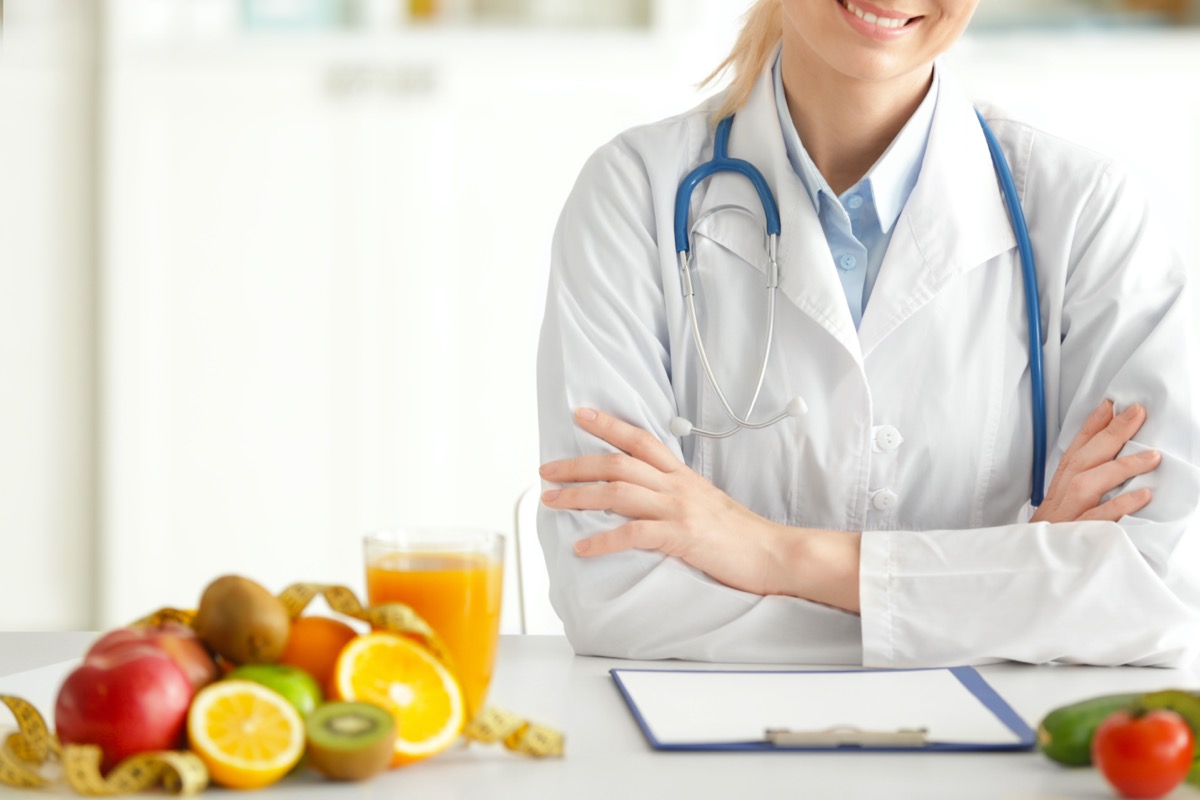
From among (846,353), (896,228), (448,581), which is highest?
(896,228)

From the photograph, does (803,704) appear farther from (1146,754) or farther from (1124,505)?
(1124,505)

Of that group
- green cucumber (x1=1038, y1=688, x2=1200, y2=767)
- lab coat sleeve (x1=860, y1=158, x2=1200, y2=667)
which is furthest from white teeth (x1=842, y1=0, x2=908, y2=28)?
green cucumber (x1=1038, y1=688, x2=1200, y2=767)

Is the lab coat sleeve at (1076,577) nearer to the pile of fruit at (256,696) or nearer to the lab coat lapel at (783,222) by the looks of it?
the lab coat lapel at (783,222)

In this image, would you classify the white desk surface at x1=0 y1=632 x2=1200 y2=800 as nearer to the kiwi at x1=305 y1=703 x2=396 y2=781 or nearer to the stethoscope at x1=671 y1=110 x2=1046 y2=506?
the kiwi at x1=305 y1=703 x2=396 y2=781

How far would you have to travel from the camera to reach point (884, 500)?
4.92 ft

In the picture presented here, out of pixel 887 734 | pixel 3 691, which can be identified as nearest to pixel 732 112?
pixel 887 734

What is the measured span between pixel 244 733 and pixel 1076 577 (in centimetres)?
76

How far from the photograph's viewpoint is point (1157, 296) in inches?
58.7

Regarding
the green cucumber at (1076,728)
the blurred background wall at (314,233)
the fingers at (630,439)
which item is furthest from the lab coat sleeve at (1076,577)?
the blurred background wall at (314,233)

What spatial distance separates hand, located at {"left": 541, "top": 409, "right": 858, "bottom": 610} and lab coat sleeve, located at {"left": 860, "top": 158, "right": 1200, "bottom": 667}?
0.04 meters

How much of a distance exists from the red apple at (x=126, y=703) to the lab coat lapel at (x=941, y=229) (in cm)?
89

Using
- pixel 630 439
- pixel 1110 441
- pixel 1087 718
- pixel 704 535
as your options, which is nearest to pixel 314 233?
pixel 630 439

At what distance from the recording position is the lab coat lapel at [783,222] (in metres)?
1.50

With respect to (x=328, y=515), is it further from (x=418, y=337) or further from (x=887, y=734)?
(x=887, y=734)
